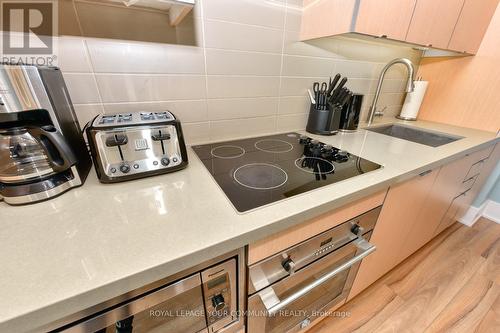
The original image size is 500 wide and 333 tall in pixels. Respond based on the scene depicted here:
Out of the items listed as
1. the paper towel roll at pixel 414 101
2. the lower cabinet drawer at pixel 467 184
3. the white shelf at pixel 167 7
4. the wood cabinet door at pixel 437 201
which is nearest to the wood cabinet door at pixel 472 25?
the paper towel roll at pixel 414 101

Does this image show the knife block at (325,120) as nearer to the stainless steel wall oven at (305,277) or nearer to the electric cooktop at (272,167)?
the electric cooktop at (272,167)

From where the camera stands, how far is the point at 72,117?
0.63 m

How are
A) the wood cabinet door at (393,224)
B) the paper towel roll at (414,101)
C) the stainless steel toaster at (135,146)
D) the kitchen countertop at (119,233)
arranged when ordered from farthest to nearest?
the paper towel roll at (414,101) → the wood cabinet door at (393,224) → the stainless steel toaster at (135,146) → the kitchen countertop at (119,233)

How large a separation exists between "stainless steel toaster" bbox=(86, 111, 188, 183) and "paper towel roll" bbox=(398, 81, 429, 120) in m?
1.72

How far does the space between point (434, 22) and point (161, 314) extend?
5.10 ft

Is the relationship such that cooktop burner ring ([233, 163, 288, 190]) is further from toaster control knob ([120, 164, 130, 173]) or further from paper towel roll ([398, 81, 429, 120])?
paper towel roll ([398, 81, 429, 120])

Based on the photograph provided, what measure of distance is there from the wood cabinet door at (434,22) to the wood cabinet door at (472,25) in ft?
0.23

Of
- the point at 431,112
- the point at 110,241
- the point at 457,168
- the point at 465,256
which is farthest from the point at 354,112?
the point at 465,256

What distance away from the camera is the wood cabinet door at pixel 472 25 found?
3.51 feet

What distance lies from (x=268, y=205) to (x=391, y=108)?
1.62 m

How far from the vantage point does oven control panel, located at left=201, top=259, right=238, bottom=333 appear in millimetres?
473

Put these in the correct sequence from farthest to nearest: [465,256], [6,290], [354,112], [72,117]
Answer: [465,256], [354,112], [72,117], [6,290]

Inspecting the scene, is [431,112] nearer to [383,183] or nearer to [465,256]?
[465,256]

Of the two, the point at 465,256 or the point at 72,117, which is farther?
the point at 465,256
